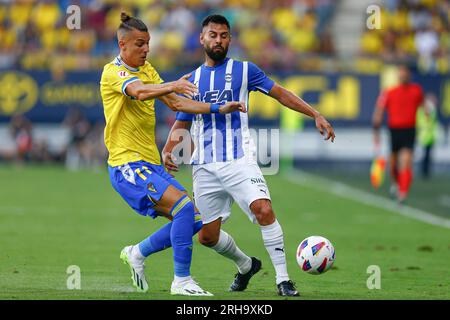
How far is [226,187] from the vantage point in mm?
9820

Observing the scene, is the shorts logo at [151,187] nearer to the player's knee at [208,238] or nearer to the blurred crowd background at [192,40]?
the player's knee at [208,238]

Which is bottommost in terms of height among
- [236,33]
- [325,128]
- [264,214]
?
[264,214]

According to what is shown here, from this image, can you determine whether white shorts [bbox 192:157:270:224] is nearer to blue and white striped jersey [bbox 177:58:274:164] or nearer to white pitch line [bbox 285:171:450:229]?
blue and white striped jersey [bbox 177:58:274:164]

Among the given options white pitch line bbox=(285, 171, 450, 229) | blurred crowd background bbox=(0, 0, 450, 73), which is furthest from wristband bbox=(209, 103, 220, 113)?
blurred crowd background bbox=(0, 0, 450, 73)

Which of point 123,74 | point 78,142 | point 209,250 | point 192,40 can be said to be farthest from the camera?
Answer: point 192,40

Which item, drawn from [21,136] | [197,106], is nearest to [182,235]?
[197,106]

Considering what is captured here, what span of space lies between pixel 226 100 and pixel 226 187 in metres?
0.79

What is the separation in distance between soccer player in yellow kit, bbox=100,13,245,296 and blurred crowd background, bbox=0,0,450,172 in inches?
881

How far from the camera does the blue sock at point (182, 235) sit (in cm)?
928

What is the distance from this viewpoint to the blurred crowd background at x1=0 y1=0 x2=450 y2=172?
32375 mm

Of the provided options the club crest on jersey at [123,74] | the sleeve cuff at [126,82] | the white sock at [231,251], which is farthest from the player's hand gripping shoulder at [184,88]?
the white sock at [231,251]

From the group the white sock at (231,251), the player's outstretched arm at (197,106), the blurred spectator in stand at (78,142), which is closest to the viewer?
the player's outstretched arm at (197,106)

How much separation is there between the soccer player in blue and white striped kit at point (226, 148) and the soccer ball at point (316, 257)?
347mm

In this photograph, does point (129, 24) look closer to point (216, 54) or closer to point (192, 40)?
point (216, 54)
